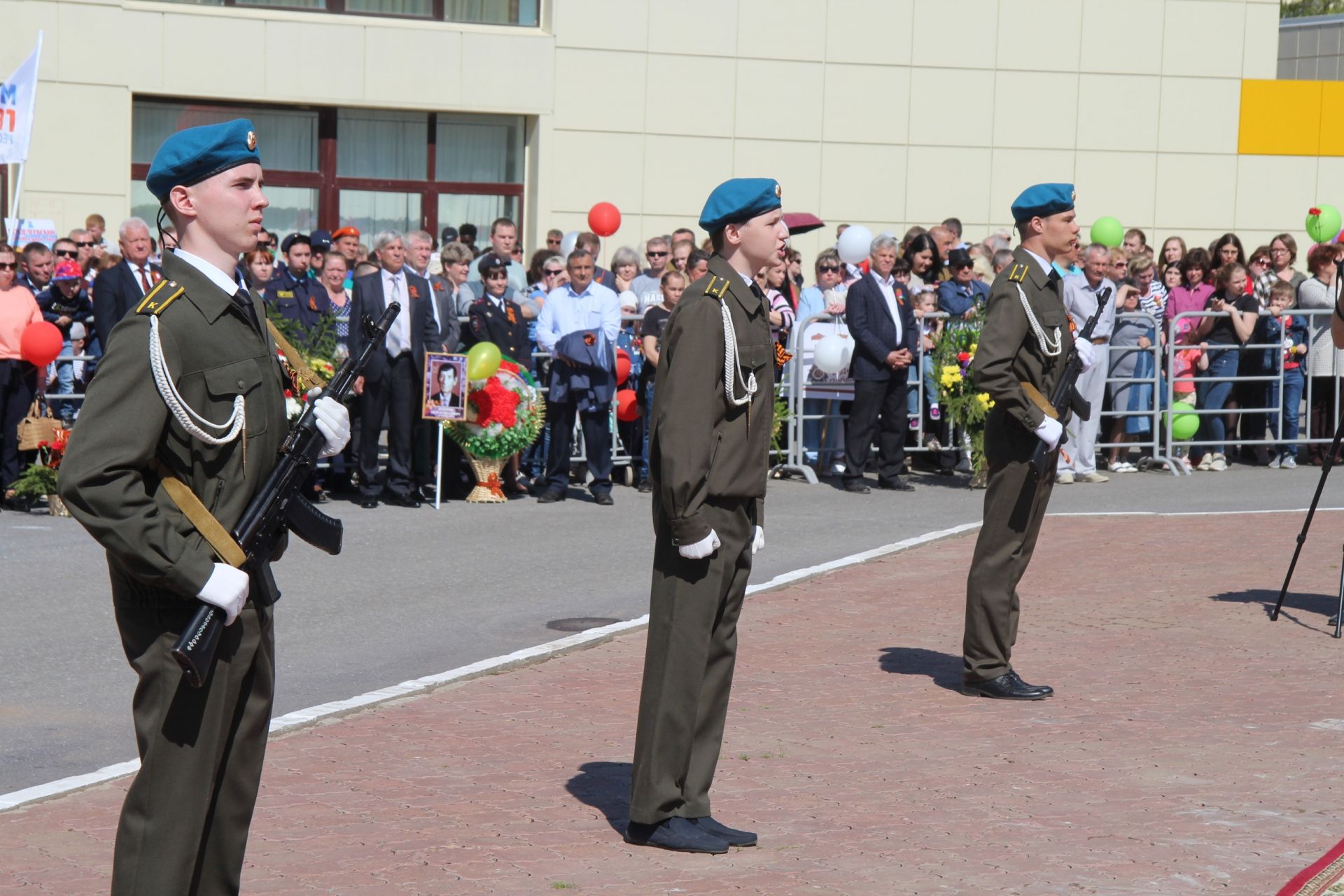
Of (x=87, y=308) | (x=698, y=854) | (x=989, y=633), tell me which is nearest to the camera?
(x=698, y=854)

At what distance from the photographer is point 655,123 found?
2489 centimetres

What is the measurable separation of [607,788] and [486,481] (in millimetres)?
8228

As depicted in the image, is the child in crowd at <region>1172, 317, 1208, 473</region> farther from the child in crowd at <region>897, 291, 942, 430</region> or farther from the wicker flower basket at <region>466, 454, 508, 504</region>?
the wicker flower basket at <region>466, 454, 508, 504</region>

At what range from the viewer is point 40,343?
43.4 feet

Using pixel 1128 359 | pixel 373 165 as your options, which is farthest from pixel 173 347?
pixel 373 165

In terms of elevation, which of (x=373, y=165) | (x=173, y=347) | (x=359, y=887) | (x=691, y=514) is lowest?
(x=359, y=887)

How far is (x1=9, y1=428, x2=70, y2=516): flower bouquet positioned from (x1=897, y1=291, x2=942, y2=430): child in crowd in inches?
301

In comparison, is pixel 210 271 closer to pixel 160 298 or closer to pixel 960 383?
pixel 160 298

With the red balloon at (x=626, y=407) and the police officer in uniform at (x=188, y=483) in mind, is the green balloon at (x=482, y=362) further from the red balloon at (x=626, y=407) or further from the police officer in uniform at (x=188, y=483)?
the police officer in uniform at (x=188, y=483)

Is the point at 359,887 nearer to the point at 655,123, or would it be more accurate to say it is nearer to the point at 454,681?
the point at 454,681

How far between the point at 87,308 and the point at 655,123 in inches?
464

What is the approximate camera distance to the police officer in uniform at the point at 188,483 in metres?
3.95

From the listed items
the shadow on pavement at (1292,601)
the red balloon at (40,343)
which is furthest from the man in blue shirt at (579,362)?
the shadow on pavement at (1292,601)

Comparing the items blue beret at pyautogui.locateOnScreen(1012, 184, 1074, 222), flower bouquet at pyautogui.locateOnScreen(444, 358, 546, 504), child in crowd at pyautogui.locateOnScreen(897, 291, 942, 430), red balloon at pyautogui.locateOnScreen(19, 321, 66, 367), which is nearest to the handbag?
red balloon at pyautogui.locateOnScreen(19, 321, 66, 367)
